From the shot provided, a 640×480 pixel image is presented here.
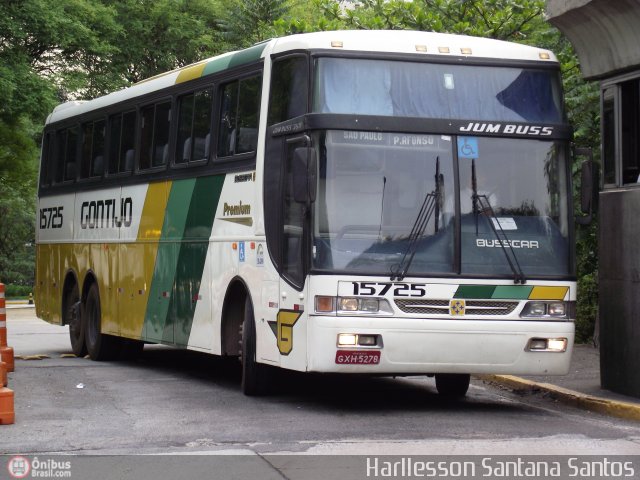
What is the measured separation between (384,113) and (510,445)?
3593mm

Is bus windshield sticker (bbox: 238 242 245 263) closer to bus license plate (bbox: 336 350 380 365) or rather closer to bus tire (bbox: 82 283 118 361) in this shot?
bus license plate (bbox: 336 350 380 365)

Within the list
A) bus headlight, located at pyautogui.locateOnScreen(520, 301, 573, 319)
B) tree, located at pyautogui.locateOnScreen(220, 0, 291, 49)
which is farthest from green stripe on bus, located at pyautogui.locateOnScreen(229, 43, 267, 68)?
tree, located at pyautogui.locateOnScreen(220, 0, 291, 49)

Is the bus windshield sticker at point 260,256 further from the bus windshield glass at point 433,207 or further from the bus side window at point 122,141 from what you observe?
the bus side window at point 122,141

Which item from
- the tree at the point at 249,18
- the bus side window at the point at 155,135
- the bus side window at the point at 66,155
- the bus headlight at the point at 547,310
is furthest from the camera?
the tree at the point at 249,18

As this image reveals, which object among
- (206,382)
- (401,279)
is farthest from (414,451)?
(206,382)

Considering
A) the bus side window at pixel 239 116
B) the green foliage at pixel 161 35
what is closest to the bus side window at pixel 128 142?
the bus side window at pixel 239 116

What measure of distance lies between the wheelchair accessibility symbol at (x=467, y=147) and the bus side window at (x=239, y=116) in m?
2.37

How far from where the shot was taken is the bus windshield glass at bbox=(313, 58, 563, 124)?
12.2m

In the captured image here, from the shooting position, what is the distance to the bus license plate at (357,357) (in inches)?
462

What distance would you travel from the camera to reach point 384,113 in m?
12.2

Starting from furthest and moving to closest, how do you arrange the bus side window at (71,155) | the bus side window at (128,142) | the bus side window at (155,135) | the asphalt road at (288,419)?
the bus side window at (71,155) → the bus side window at (128,142) → the bus side window at (155,135) → the asphalt road at (288,419)

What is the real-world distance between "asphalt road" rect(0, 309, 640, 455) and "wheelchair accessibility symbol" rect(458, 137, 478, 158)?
2.44 meters

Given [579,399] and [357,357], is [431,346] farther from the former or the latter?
[579,399]

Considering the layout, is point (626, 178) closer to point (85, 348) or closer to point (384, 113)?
point (384, 113)
